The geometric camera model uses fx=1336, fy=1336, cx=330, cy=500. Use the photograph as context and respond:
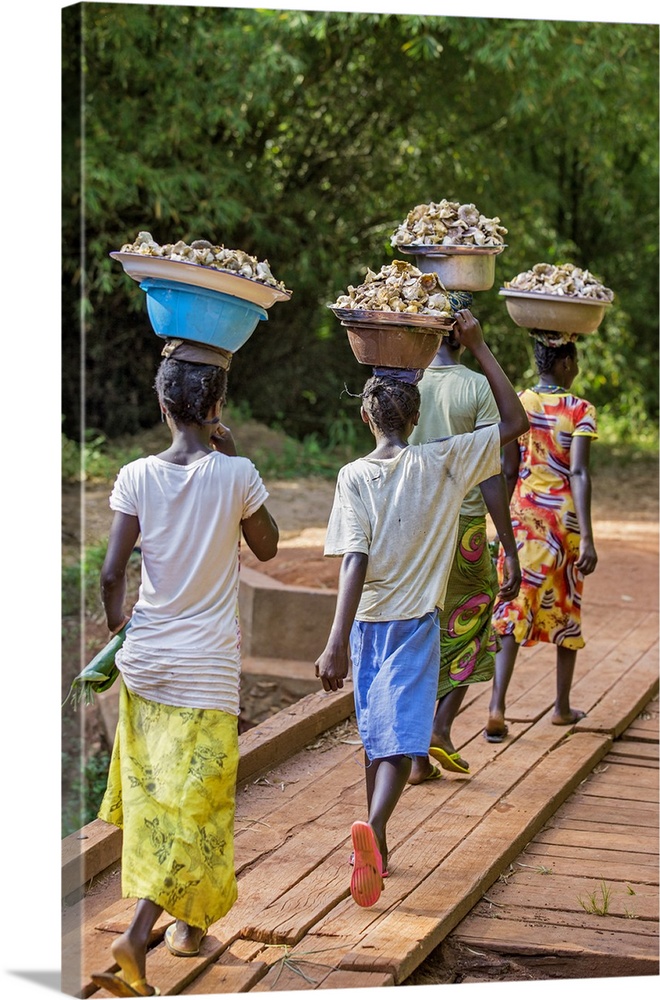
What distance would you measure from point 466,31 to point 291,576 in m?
4.97

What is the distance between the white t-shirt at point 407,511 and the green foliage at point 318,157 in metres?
6.69

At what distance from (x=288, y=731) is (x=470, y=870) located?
1.01 metres

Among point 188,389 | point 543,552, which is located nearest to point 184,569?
point 188,389

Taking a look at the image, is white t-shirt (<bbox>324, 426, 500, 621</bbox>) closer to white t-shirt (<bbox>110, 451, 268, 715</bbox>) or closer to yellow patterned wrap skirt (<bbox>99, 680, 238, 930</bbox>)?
white t-shirt (<bbox>110, 451, 268, 715</bbox>)

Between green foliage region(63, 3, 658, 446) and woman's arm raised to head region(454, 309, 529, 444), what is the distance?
6.48 metres

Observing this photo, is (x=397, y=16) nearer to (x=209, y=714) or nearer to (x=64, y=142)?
(x=64, y=142)

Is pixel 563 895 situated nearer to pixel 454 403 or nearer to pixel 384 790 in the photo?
pixel 384 790

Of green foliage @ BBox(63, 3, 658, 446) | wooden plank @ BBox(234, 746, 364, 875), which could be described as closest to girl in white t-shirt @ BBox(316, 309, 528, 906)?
wooden plank @ BBox(234, 746, 364, 875)

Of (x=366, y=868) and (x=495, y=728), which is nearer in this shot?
(x=366, y=868)

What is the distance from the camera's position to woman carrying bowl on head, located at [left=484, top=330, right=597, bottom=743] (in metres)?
4.73

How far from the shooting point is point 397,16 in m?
10.8

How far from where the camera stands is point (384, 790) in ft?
10.9

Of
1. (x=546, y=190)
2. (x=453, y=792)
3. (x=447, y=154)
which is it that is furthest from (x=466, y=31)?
(x=453, y=792)

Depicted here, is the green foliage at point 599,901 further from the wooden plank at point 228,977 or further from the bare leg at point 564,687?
the bare leg at point 564,687
